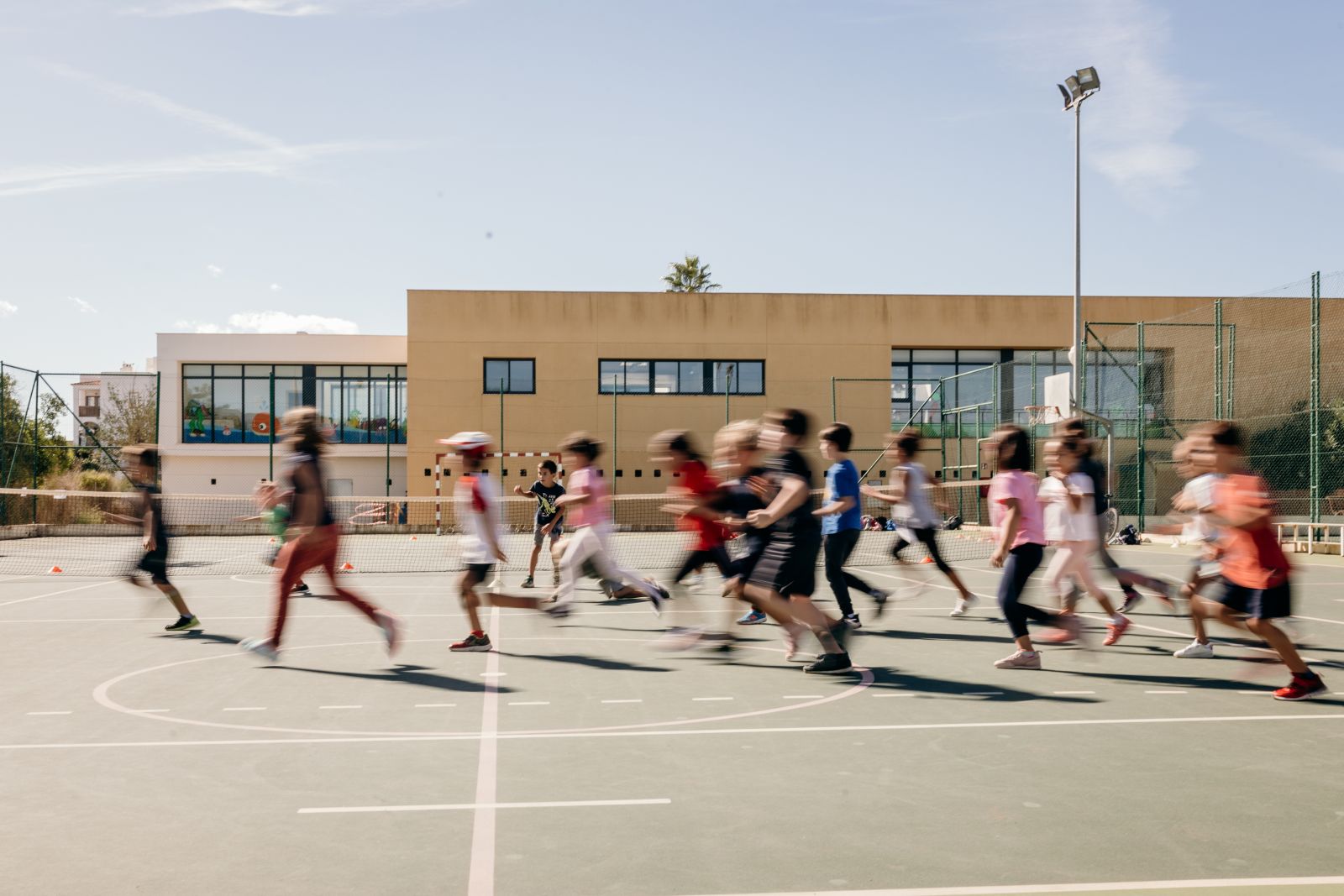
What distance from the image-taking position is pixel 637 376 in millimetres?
39125

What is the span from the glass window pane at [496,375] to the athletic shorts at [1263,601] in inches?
1293

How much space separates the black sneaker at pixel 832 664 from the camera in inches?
319

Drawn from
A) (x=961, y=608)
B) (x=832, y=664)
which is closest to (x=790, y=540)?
(x=832, y=664)

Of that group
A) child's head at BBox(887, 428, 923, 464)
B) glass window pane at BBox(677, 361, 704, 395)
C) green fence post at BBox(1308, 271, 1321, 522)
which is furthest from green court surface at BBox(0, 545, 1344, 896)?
glass window pane at BBox(677, 361, 704, 395)

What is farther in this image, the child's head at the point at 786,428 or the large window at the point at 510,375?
the large window at the point at 510,375

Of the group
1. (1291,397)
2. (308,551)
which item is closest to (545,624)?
(308,551)

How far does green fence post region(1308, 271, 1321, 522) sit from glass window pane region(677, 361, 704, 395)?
69.2ft

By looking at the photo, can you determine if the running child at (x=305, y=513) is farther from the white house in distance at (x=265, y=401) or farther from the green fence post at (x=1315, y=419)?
the white house in distance at (x=265, y=401)

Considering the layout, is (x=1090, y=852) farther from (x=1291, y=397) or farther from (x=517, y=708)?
(x=1291, y=397)

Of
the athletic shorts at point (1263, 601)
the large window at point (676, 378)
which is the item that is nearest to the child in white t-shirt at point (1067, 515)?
the athletic shorts at point (1263, 601)

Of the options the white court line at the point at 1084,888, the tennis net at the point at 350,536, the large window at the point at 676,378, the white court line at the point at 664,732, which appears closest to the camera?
the white court line at the point at 1084,888

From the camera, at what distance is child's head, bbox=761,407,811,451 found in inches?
298

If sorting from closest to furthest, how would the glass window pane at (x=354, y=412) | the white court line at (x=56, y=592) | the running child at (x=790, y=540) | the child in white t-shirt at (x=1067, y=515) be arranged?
the running child at (x=790, y=540), the child in white t-shirt at (x=1067, y=515), the white court line at (x=56, y=592), the glass window pane at (x=354, y=412)

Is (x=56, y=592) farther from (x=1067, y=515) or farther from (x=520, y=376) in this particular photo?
(x=520, y=376)
